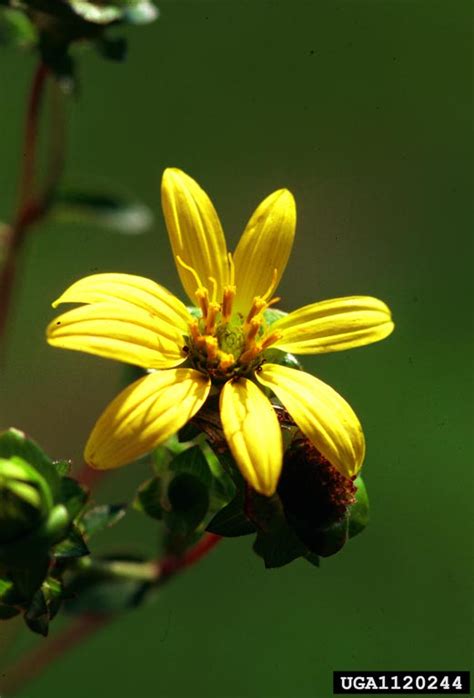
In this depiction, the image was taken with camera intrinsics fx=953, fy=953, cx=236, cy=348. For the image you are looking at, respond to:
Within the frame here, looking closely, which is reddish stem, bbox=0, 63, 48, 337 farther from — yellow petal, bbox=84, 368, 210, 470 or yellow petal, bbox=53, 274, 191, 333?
yellow petal, bbox=84, 368, 210, 470

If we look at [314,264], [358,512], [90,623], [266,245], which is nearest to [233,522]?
[358,512]

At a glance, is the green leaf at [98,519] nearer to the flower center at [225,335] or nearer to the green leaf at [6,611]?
the green leaf at [6,611]

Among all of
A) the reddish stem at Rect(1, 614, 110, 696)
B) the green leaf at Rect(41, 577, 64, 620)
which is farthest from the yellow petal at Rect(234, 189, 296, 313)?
the reddish stem at Rect(1, 614, 110, 696)

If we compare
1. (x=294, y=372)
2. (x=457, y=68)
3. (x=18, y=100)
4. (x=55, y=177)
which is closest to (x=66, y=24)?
(x=55, y=177)

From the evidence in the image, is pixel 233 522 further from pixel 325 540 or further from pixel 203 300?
pixel 203 300

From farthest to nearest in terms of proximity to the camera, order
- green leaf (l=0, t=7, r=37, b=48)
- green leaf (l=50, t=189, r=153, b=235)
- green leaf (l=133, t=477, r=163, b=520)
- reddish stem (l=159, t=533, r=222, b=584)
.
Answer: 1. green leaf (l=50, t=189, r=153, b=235)
2. green leaf (l=0, t=7, r=37, b=48)
3. reddish stem (l=159, t=533, r=222, b=584)
4. green leaf (l=133, t=477, r=163, b=520)

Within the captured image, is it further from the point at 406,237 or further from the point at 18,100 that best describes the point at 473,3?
the point at 18,100

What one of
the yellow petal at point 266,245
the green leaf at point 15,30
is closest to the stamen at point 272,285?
the yellow petal at point 266,245
